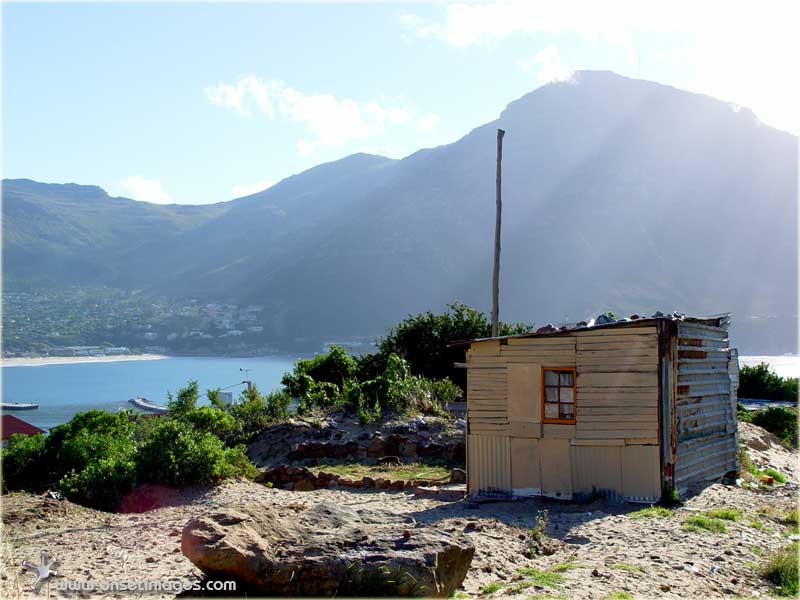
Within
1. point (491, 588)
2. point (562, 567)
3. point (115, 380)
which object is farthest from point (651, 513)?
point (115, 380)

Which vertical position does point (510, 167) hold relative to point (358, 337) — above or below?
above

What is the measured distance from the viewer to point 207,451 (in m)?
12.9

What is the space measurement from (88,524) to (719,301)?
10280cm

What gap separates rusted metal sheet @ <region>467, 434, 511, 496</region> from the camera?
12.7 metres

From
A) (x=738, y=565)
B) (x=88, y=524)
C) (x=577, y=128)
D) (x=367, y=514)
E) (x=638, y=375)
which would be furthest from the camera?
(x=577, y=128)

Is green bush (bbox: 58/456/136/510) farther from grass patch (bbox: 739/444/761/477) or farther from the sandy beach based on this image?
the sandy beach

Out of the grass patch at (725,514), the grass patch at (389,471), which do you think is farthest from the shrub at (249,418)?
the grass patch at (725,514)

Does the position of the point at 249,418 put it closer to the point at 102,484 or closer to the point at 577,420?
the point at 102,484

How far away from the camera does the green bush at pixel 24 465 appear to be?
14.6 meters

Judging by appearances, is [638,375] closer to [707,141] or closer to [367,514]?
[367,514]

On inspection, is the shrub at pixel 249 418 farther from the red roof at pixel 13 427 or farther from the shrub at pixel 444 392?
the red roof at pixel 13 427

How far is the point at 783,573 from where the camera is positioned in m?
7.39

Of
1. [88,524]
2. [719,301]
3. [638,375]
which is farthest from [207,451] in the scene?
[719,301]

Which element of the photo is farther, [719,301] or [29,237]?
[29,237]
